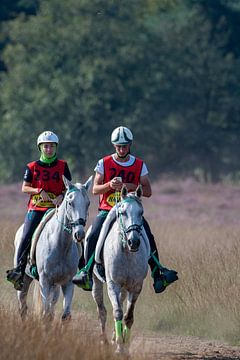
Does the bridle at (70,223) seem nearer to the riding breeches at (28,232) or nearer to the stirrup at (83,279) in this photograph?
the stirrup at (83,279)

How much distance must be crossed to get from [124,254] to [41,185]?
183cm

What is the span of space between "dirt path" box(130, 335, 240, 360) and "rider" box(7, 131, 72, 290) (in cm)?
168

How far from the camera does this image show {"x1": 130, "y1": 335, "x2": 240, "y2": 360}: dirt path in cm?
1219

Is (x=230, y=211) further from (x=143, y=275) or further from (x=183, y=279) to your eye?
(x=143, y=275)

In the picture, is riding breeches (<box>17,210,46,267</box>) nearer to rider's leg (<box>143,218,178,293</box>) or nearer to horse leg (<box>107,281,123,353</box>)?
rider's leg (<box>143,218,178,293</box>)

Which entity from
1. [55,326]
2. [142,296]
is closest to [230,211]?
[142,296]

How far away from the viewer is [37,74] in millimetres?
55188

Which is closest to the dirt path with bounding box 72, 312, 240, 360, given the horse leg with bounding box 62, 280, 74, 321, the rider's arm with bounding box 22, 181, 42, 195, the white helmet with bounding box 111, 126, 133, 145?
the horse leg with bounding box 62, 280, 74, 321

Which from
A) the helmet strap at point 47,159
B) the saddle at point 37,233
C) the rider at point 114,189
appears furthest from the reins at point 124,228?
the helmet strap at point 47,159

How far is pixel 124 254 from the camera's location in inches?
469

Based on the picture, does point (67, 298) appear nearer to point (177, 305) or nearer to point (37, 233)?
point (37, 233)

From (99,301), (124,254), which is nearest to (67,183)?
(124,254)

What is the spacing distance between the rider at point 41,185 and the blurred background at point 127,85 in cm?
3954

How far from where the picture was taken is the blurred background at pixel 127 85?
54250mm
